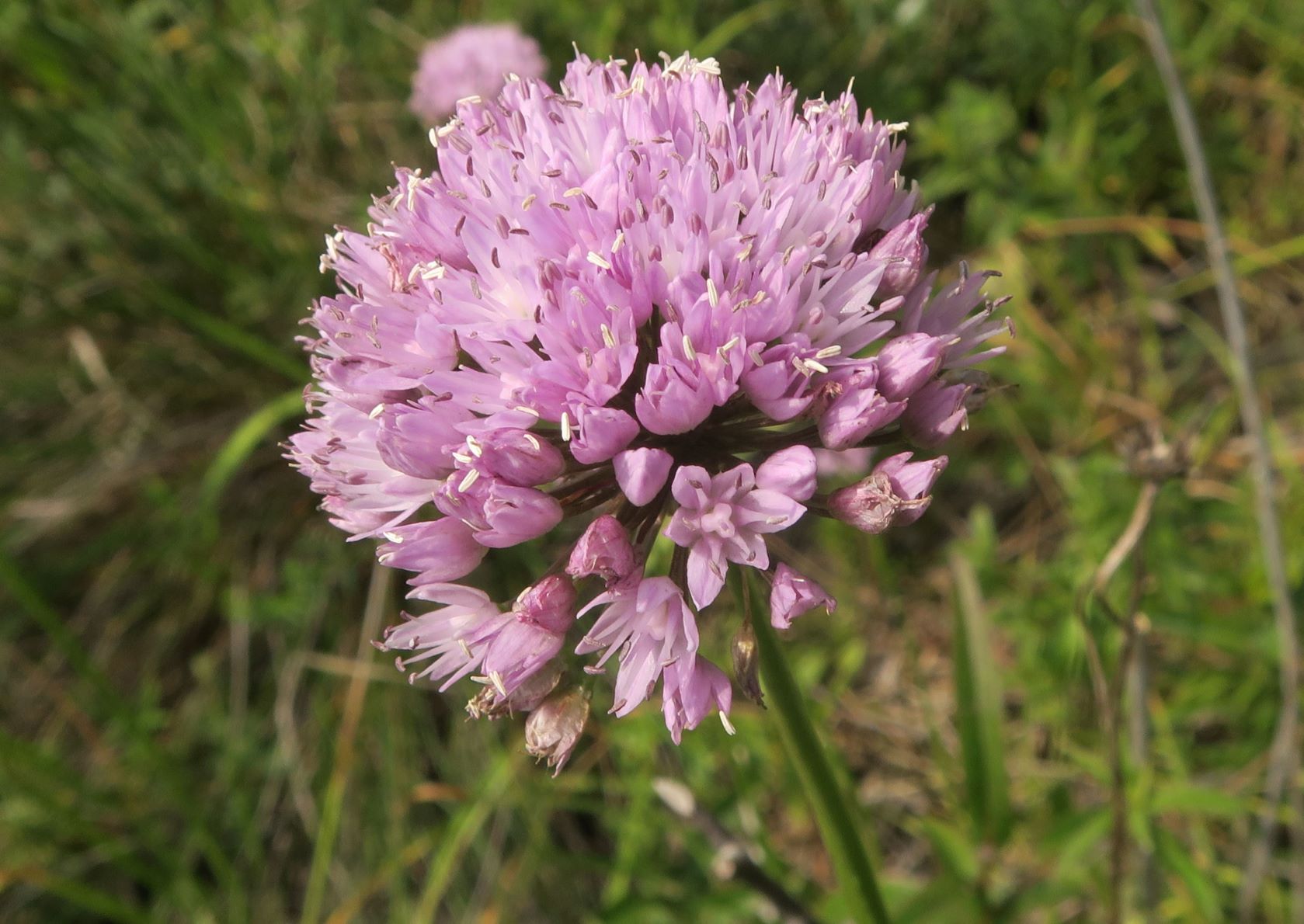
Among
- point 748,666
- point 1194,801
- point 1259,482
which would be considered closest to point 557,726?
point 748,666

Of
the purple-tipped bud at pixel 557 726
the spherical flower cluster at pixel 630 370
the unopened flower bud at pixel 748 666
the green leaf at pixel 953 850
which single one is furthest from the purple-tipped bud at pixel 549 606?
the green leaf at pixel 953 850

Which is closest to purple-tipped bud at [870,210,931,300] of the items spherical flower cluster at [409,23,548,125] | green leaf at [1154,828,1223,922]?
green leaf at [1154,828,1223,922]

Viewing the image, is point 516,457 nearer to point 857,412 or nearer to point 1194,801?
point 857,412

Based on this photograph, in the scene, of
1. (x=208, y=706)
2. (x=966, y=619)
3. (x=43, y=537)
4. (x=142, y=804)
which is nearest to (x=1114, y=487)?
(x=966, y=619)

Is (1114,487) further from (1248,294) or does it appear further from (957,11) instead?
(957,11)

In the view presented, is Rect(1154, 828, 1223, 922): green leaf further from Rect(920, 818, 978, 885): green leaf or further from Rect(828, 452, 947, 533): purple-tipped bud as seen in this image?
Rect(828, 452, 947, 533): purple-tipped bud
